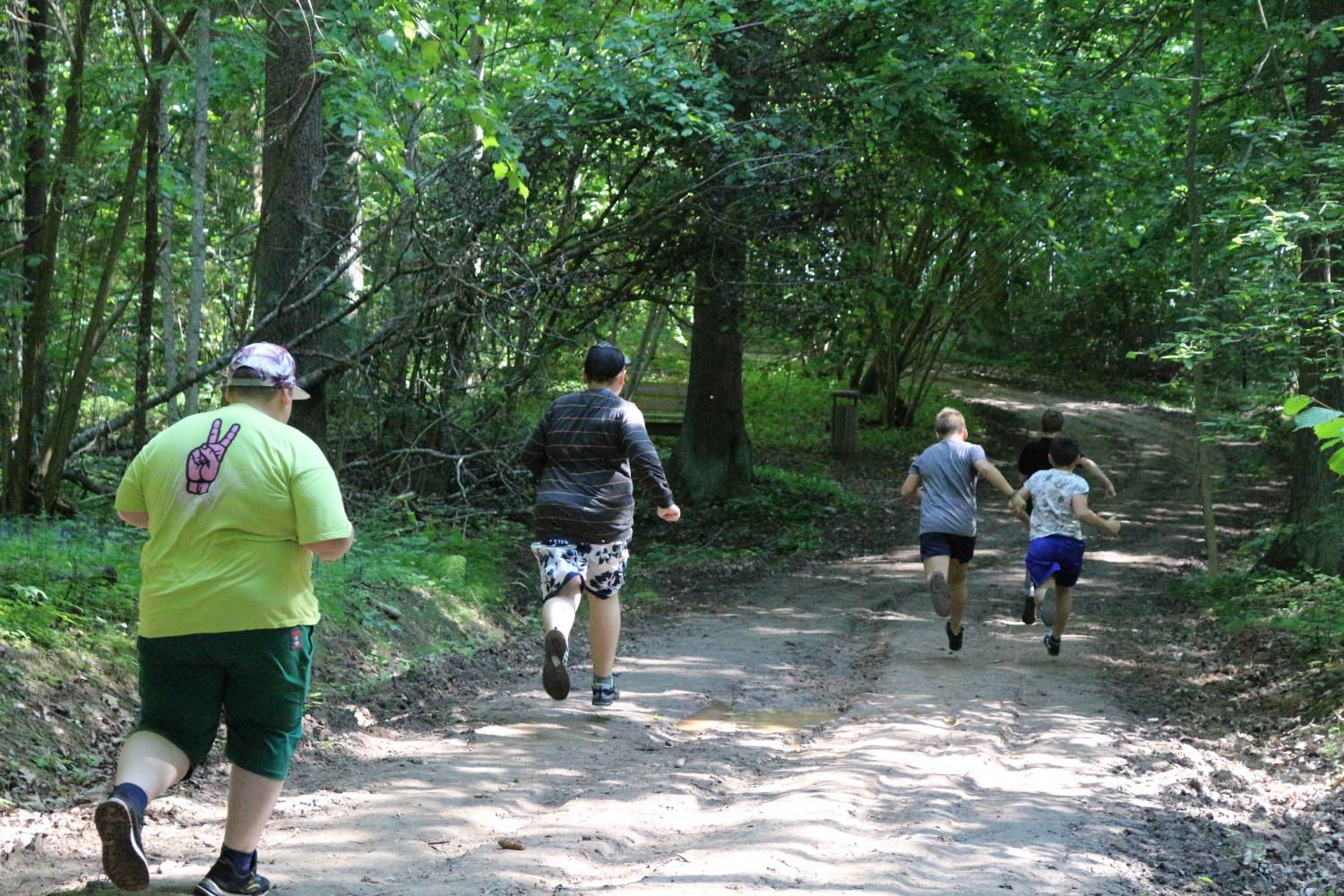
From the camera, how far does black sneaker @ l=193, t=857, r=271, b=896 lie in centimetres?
363

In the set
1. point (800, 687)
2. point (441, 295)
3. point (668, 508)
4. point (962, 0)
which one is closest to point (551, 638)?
point (668, 508)

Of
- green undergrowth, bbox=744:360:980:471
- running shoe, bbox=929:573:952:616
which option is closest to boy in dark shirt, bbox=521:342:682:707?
running shoe, bbox=929:573:952:616

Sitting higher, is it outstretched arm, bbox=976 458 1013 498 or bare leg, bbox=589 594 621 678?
outstretched arm, bbox=976 458 1013 498

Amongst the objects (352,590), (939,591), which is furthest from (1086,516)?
(352,590)

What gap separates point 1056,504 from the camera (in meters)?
8.80

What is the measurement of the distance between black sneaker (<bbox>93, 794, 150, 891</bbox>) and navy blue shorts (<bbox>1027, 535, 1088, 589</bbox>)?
22.9ft

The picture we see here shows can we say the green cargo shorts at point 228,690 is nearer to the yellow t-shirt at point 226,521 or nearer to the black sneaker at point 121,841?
the yellow t-shirt at point 226,521

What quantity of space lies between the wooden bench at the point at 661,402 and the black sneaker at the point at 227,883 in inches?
685

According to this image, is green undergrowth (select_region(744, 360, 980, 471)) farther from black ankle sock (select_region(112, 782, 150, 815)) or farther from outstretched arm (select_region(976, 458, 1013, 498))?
black ankle sock (select_region(112, 782, 150, 815))

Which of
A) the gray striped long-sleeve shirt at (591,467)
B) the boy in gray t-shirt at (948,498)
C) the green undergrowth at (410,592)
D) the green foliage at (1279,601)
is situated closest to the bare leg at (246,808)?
the gray striped long-sleeve shirt at (591,467)

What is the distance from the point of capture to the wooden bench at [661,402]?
21.1 m

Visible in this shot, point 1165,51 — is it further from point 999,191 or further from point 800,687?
point 800,687

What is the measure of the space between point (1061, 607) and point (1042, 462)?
2.16 meters

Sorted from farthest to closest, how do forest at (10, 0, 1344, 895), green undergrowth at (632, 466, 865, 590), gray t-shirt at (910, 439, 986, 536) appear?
1. green undergrowth at (632, 466, 865, 590)
2. gray t-shirt at (910, 439, 986, 536)
3. forest at (10, 0, 1344, 895)
